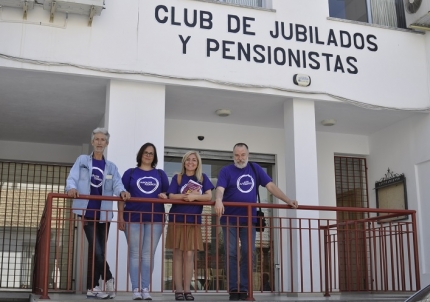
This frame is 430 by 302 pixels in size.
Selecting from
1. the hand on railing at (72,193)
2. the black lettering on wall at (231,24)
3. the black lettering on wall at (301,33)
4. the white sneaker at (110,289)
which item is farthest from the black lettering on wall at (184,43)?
the white sneaker at (110,289)

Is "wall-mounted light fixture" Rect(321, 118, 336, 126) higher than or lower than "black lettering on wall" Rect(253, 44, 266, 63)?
lower

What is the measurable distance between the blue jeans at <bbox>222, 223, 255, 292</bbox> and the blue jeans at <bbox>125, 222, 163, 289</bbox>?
0.80m

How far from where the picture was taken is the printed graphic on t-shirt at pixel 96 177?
6.46m

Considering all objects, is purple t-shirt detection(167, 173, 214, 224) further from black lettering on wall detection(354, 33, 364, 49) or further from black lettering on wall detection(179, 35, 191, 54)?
black lettering on wall detection(354, 33, 364, 49)

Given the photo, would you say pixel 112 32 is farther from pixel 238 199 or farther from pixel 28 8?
pixel 238 199

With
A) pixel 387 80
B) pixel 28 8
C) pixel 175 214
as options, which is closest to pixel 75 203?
pixel 175 214

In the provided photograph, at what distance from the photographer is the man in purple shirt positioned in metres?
6.35

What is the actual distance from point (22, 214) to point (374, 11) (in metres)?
7.81

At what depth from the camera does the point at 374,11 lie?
1012 centimetres

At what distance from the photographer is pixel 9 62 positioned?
7.74 m

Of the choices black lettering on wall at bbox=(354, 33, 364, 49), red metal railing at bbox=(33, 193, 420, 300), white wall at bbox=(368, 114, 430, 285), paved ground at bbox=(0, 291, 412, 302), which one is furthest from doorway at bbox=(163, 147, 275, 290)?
black lettering on wall at bbox=(354, 33, 364, 49)

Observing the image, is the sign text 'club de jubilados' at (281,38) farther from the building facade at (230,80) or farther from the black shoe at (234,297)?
the black shoe at (234,297)

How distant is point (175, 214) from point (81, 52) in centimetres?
301

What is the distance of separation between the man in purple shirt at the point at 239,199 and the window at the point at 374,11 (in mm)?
4289
